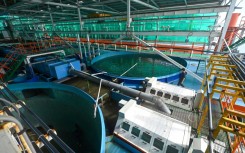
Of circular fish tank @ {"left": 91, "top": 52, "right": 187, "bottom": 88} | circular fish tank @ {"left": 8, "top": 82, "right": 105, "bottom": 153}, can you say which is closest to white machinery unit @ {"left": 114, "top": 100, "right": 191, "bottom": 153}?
circular fish tank @ {"left": 8, "top": 82, "right": 105, "bottom": 153}

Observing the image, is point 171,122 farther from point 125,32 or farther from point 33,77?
point 33,77

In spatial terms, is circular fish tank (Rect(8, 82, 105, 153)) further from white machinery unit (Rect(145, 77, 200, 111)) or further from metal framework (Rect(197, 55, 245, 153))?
metal framework (Rect(197, 55, 245, 153))

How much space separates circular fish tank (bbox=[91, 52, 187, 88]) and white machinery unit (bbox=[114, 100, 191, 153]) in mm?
3648

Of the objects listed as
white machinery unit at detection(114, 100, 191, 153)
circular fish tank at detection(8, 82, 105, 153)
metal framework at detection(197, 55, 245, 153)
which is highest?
metal framework at detection(197, 55, 245, 153)

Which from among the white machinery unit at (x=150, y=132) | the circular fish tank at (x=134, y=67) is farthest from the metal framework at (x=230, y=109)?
the circular fish tank at (x=134, y=67)

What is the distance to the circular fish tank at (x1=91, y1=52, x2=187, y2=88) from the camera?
817 cm

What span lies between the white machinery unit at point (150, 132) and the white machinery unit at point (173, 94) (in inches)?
64.9

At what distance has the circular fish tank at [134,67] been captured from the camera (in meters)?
8.17

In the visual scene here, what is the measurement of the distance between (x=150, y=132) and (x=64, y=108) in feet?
19.7

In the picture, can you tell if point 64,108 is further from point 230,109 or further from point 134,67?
point 230,109

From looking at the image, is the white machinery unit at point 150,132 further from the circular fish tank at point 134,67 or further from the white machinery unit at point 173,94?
the circular fish tank at point 134,67

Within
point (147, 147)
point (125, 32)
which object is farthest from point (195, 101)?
point (125, 32)

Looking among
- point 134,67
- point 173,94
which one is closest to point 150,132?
point 173,94

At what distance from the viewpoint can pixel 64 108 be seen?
7.49 m
